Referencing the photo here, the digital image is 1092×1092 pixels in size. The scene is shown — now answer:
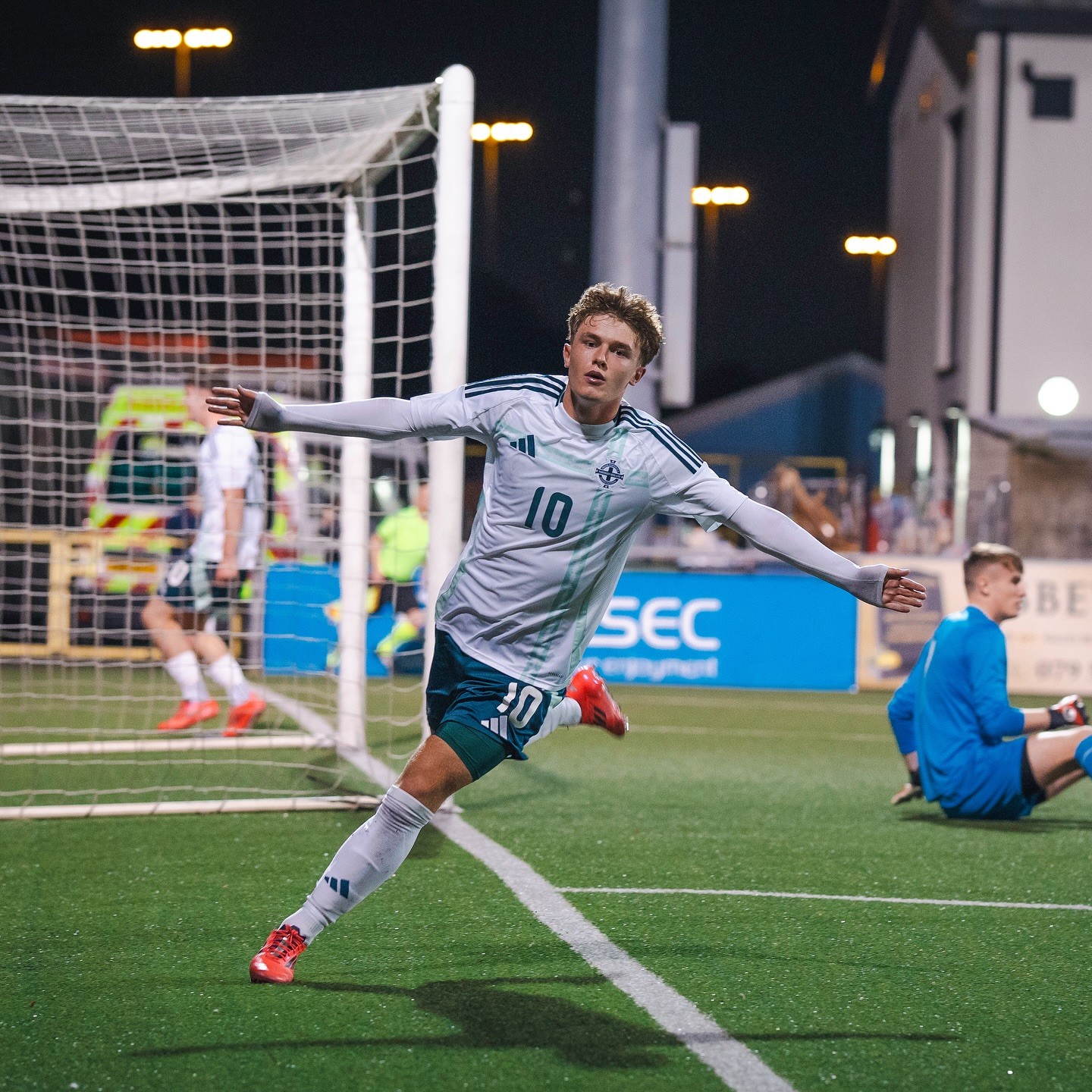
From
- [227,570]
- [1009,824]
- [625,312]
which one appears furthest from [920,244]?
[625,312]

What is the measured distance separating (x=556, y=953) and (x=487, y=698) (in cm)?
98

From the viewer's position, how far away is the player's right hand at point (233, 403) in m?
4.27

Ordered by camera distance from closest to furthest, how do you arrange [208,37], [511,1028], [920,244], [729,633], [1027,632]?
[511,1028] < [729,633] < [1027,632] < [208,37] < [920,244]

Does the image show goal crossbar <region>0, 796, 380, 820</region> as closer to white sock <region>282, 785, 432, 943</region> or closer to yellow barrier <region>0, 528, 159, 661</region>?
white sock <region>282, 785, 432, 943</region>

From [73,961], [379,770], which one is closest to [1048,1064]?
[73,961]

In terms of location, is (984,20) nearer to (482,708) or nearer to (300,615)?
(300,615)

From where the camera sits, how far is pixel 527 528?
433 cm

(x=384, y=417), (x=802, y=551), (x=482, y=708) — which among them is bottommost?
(x=482, y=708)

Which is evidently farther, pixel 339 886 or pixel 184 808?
pixel 184 808

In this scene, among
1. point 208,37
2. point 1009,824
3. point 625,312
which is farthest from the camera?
point 208,37

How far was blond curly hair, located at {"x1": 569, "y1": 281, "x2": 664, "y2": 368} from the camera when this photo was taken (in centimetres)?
427

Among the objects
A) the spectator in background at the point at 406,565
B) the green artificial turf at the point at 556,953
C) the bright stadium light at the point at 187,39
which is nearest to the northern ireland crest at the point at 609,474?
the green artificial turf at the point at 556,953

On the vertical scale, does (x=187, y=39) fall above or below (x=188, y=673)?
above

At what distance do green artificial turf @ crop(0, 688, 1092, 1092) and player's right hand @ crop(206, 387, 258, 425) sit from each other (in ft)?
5.43
